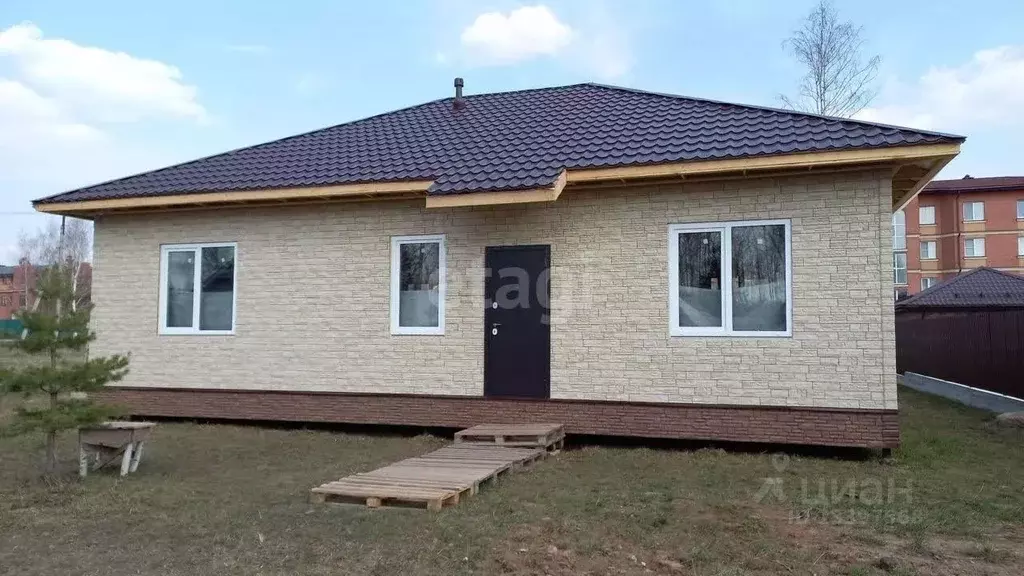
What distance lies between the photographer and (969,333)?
15719mm

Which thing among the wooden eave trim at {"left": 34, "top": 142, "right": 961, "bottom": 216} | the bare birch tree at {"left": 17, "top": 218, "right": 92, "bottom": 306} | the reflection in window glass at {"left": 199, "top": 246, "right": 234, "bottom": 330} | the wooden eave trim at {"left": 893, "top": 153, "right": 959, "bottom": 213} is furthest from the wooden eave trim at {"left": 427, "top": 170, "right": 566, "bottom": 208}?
the bare birch tree at {"left": 17, "top": 218, "right": 92, "bottom": 306}

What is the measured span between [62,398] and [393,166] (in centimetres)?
489

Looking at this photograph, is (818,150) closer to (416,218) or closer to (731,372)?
(731,372)

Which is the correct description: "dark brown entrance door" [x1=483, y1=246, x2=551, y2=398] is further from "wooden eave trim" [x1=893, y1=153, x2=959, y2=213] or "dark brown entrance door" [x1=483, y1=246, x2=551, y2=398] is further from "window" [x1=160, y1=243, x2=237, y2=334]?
"wooden eave trim" [x1=893, y1=153, x2=959, y2=213]

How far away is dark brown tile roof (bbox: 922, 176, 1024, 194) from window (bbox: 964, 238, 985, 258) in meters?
3.80

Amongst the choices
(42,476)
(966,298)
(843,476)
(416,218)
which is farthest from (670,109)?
(966,298)

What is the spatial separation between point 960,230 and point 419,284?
59609 mm

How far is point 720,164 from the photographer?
8.63m

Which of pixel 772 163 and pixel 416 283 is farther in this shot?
pixel 416 283

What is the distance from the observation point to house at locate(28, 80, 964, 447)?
8.63 metres

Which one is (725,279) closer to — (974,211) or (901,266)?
(901,266)

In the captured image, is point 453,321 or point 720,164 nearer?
point 720,164

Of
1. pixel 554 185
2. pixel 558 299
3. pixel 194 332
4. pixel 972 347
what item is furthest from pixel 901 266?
pixel 194 332

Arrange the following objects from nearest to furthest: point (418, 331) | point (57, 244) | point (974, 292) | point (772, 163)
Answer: point (772, 163) → point (418, 331) → point (974, 292) → point (57, 244)
